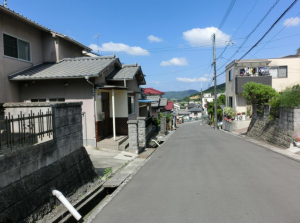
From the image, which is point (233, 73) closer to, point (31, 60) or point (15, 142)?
point (31, 60)

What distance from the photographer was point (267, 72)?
83.0 ft

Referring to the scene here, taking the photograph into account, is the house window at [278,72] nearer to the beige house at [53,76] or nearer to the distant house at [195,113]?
the beige house at [53,76]

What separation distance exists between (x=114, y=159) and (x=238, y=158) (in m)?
5.16

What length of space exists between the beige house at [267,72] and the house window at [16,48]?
2115 centimetres

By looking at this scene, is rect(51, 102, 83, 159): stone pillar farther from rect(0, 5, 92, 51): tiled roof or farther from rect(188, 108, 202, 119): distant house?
rect(188, 108, 202, 119): distant house

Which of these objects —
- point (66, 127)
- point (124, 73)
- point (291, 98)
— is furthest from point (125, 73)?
point (291, 98)

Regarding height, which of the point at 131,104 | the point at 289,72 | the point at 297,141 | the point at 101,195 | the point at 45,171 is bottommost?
the point at 101,195

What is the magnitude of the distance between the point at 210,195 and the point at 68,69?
9.17m

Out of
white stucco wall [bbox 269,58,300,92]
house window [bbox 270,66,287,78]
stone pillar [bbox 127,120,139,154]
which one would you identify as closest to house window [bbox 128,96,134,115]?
stone pillar [bbox 127,120,139,154]

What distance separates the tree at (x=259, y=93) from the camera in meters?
15.7

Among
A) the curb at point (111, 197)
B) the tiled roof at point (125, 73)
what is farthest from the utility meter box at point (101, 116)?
the curb at point (111, 197)

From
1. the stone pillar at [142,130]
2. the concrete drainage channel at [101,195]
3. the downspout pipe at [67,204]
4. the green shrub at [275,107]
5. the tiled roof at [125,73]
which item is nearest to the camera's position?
the downspout pipe at [67,204]

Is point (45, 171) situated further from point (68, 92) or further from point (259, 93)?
point (259, 93)

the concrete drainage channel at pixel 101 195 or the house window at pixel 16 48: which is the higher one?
the house window at pixel 16 48
